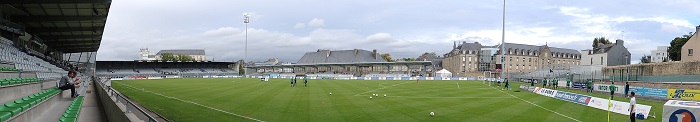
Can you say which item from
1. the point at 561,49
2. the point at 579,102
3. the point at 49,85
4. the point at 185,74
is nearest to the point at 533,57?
the point at 561,49

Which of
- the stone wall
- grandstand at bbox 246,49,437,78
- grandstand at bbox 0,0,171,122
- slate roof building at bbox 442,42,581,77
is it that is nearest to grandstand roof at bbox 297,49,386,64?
grandstand at bbox 246,49,437,78

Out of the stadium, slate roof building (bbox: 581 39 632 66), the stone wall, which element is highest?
slate roof building (bbox: 581 39 632 66)

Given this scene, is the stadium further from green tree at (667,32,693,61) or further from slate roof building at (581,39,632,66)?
slate roof building at (581,39,632,66)

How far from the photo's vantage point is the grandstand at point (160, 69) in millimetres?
102062

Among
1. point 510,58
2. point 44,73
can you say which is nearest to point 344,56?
point 510,58

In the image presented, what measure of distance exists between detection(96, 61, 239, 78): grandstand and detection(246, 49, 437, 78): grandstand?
12.7 metres

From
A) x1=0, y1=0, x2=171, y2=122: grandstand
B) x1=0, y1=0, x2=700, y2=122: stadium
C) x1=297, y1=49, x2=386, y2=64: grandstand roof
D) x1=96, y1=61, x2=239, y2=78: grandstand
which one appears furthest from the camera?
x1=297, y1=49, x2=386, y2=64: grandstand roof

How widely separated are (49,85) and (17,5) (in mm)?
9078

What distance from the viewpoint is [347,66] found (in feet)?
385

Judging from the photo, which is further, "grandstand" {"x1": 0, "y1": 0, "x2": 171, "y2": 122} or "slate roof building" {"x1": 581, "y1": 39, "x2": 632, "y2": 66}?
"slate roof building" {"x1": 581, "y1": 39, "x2": 632, "y2": 66}

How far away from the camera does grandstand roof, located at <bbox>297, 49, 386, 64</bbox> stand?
405 feet

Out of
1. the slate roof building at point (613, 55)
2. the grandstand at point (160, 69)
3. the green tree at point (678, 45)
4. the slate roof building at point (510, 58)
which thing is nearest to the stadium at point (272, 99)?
the green tree at point (678, 45)

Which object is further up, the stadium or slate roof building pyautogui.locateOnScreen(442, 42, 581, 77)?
slate roof building pyautogui.locateOnScreen(442, 42, 581, 77)

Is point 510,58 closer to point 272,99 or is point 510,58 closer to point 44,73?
point 272,99
